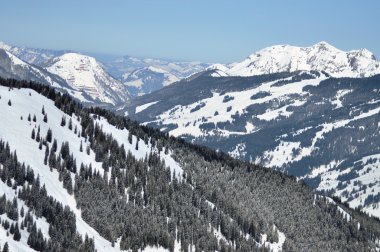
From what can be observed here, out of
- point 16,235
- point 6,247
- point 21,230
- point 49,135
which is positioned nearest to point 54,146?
point 49,135

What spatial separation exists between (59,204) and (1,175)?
15.9 m

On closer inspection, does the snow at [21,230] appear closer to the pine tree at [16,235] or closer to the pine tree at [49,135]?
the pine tree at [16,235]

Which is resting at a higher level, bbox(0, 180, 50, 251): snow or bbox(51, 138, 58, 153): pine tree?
bbox(51, 138, 58, 153): pine tree

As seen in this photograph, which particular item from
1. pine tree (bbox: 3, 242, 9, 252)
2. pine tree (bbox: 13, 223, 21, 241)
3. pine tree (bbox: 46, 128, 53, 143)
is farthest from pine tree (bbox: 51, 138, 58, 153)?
pine tree (bbox: 3, 242, 9, 252)

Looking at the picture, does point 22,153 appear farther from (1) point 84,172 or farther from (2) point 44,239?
(2) point 44,239

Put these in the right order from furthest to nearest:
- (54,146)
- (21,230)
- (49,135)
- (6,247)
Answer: (49,135)
(54,146)
(21,230)
(6,247)

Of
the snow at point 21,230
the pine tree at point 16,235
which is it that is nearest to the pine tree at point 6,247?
the snow at point 21,230

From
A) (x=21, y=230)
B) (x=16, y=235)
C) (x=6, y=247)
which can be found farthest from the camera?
(x=21, y=230)

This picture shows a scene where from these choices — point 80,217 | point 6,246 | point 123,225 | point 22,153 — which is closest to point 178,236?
point 123,225

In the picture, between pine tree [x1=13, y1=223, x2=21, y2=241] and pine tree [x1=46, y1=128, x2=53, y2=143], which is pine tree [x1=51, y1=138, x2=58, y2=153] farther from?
pine tree [x1=13, y1=223, x2=21, y2=241]

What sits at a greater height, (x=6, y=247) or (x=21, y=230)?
(x=6, y=247)

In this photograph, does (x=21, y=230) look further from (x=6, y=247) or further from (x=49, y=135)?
(x=49, y=135)

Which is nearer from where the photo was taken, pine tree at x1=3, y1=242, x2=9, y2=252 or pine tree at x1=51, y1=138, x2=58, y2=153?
pine tree at x1=3, y1=242, x2=9, y2=252

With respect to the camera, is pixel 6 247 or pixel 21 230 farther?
pixel 21 230
